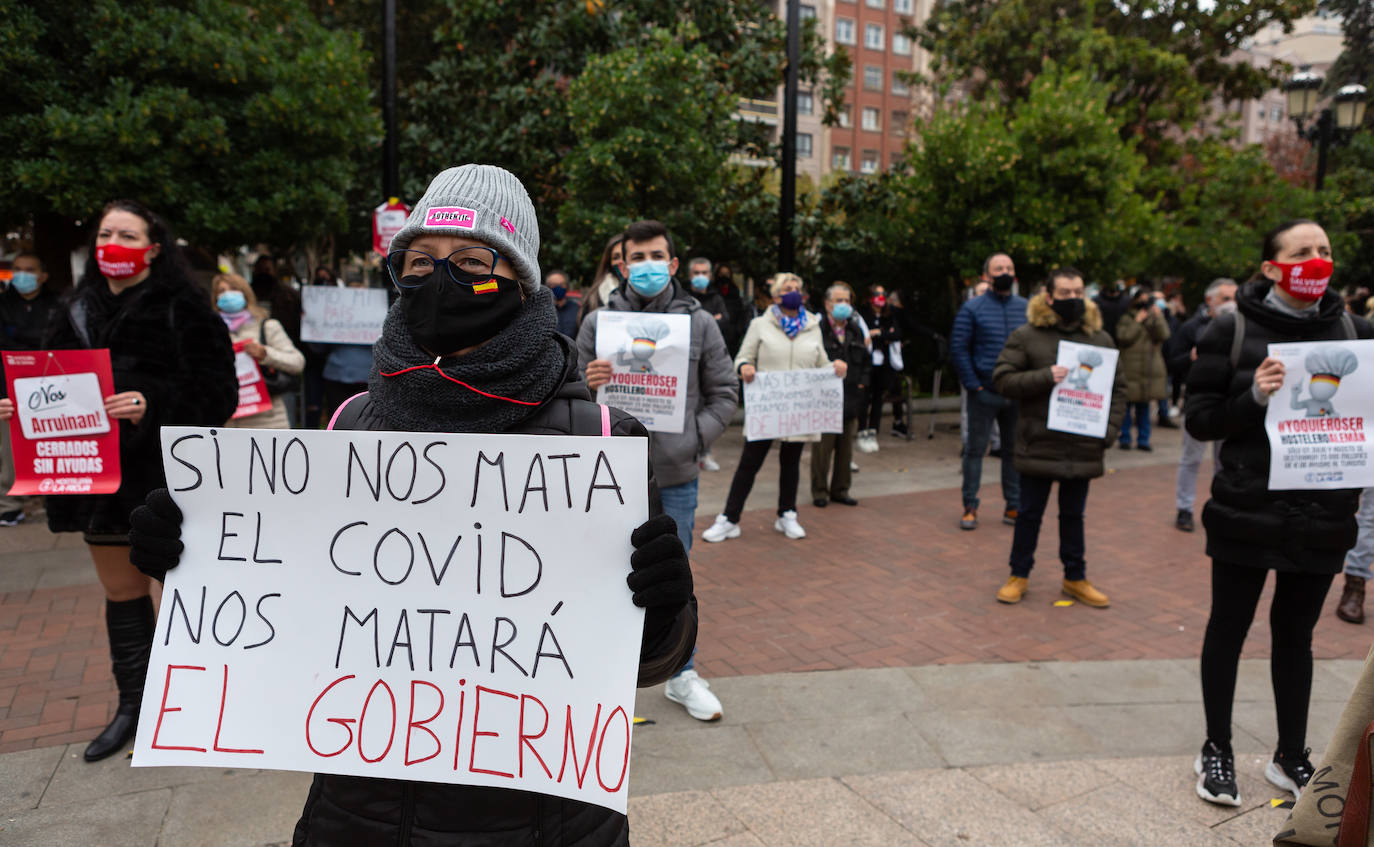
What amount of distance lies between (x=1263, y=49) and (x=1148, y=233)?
253 ft

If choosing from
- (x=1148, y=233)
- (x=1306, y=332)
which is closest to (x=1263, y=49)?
(x=1148, y=233)

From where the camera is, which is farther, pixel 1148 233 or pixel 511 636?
pixel 1148 233

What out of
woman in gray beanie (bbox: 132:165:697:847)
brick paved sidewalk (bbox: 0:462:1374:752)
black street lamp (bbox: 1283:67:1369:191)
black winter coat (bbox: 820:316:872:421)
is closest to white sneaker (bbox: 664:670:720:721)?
brick paved sidewalk (bbox: 0:462:1374:752)

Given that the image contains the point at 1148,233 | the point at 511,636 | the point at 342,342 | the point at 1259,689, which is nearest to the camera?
the point at 511,636

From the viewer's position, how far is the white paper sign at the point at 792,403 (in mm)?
6891

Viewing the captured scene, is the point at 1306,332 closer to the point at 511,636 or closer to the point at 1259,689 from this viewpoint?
the point at 1259,689

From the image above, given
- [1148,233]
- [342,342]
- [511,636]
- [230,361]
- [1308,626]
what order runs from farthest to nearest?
1. [1148,233]
2. [342,342]
3. [230,361]
4. [1308,626]
5. [511,636]

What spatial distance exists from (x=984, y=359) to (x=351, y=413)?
253 inches

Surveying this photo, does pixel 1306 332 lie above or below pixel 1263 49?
below

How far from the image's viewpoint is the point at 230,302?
19.2ft

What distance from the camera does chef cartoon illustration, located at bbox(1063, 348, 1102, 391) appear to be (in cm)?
561

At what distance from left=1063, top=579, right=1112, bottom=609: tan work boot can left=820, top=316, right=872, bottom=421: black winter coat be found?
2948 millimetres

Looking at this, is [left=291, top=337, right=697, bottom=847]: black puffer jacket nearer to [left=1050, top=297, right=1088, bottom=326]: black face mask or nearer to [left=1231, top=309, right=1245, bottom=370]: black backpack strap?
[left=1231, top=309, right=1245, bottom=370]: black backpack strap

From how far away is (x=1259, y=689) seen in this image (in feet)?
14.6
